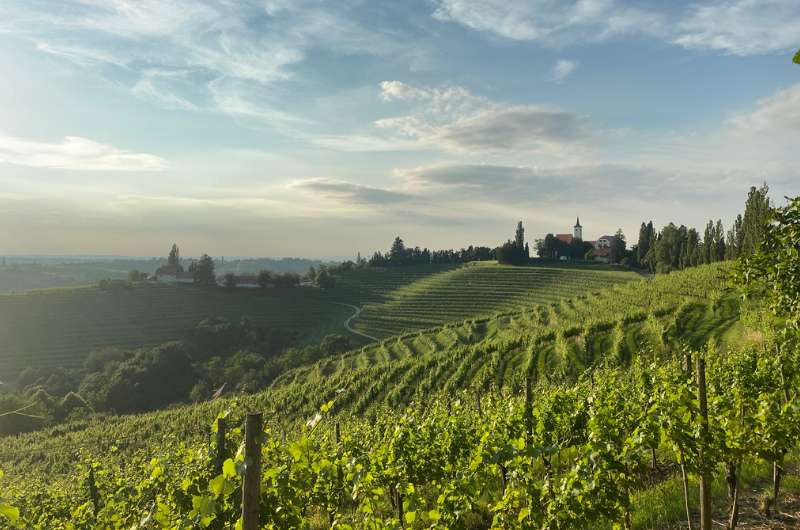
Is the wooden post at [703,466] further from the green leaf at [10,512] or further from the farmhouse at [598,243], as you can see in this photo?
the farmhouse at [598,243]

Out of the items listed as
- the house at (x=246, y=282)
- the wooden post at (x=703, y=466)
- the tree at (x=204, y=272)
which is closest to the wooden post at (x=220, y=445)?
the wooden post at (x=703, y=466)

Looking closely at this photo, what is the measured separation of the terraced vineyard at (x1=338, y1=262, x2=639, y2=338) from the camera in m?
63.2

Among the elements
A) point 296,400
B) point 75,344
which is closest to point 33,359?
point 75,344

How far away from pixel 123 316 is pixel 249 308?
18588 millimetres

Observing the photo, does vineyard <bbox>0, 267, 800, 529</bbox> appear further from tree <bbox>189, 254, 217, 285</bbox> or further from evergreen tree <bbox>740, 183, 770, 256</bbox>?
tree <bbox>189, 254, 217, 285</bbox>

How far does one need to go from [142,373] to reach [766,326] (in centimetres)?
5823

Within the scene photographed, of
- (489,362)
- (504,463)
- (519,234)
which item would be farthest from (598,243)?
(504,463)

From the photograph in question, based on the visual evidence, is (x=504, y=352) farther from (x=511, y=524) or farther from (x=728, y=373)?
(x=511, y=524)

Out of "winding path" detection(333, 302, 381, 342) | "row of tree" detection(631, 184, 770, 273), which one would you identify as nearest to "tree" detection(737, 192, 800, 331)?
"row of tree" detection(631, 184, 770, 273)

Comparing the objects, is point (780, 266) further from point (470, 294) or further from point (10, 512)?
point (470, 294)

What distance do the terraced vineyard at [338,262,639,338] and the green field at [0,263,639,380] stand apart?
0.53ft

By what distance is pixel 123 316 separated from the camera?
2832 inches

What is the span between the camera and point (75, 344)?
209 feet

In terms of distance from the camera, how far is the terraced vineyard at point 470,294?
6316 cm
